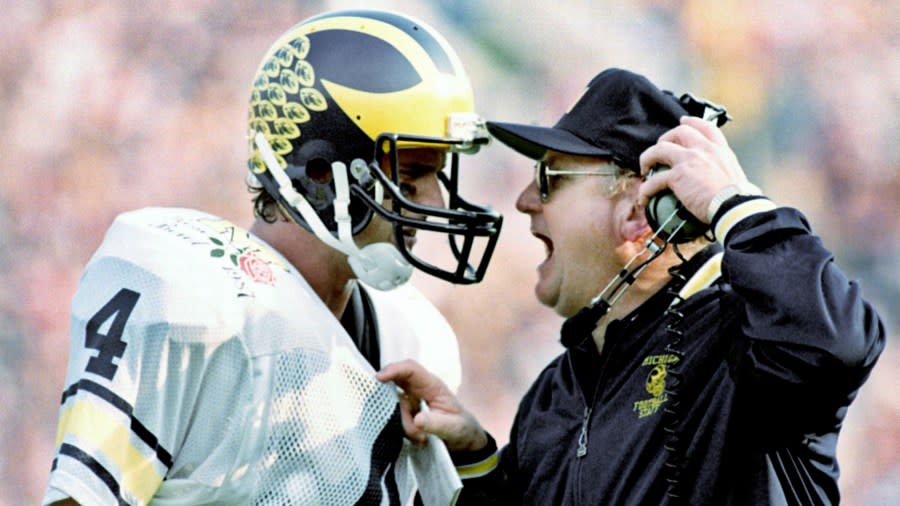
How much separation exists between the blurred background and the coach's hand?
2656 millimetres

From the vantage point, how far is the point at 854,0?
5648 millimetres

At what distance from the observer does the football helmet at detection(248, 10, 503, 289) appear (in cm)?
240

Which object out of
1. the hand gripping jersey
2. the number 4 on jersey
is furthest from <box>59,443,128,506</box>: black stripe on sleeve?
the number 4 on jersey

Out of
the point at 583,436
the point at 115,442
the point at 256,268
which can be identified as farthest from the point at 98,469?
the point at 583,436

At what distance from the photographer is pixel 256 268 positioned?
2271mm

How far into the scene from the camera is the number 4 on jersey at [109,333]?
2.06 metres

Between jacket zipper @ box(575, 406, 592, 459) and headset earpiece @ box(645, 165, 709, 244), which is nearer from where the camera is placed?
headset earpiece @ box(645, 165, 709, 244)

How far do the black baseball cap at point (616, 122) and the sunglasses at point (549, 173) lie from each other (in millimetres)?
28

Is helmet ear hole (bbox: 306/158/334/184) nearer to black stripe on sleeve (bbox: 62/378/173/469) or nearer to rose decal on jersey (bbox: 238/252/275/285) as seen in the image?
rose decal on jersey (bbox: 238/252/275/285)

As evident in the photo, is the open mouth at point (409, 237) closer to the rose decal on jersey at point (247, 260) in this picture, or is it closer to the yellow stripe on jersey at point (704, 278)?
the rose decal on jersey at point (247, 260)

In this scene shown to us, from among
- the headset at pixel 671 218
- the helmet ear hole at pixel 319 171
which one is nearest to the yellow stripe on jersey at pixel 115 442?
the helmet ear hole at pixel 319 171

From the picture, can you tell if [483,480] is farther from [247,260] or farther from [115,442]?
[115,442]

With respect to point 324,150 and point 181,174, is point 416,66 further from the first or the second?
point 181,174

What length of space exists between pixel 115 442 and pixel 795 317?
40.4 inches
